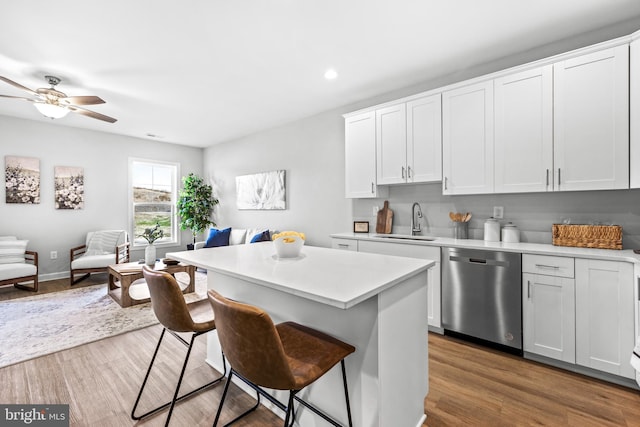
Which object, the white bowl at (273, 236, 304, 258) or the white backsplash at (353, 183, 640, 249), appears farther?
the white backsplash at (353, 183, 640, 249)

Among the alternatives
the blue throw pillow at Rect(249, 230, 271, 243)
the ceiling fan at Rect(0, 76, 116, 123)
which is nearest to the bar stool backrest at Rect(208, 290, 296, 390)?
the ceiling fan at Rect(0, 76, 116, 123)

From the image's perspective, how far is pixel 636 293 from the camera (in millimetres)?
1907

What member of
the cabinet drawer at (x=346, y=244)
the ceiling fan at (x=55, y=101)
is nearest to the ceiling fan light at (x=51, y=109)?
the ceiling fan at (x=55, y=101)

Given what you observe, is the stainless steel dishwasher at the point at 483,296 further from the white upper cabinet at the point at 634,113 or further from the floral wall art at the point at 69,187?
the floral wall art at the point at 69,187

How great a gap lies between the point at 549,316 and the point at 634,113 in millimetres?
1595

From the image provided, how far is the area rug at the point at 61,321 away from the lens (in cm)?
265

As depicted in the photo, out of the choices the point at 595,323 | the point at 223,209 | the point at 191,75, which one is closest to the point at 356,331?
the point at 595,323

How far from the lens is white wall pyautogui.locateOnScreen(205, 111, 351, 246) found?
427 cm

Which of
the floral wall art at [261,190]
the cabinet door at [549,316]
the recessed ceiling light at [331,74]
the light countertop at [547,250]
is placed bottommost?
the cabinet door at [549,316]

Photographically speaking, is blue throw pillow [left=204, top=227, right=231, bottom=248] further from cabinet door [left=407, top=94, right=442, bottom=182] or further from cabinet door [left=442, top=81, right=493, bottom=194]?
cabinet door [left=442, top=81, right=493, bottom=194]

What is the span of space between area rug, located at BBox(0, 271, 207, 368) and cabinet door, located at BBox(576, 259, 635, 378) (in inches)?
154

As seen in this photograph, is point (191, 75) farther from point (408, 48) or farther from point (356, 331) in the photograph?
point (356, 331)

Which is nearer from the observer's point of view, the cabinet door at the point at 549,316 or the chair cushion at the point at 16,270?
the cabinet door at the point at 549,316

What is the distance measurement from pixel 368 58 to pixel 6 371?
4060 millimetres
